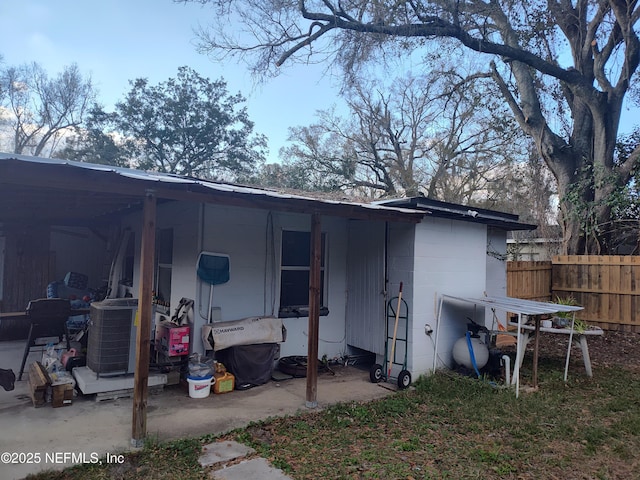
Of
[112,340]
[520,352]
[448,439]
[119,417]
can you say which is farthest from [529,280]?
[119,417]

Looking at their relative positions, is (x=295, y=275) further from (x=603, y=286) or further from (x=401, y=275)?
(x=603, y=286)

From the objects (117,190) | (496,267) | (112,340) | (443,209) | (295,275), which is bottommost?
(112,340)

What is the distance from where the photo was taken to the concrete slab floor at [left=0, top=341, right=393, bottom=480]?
11.2 feet

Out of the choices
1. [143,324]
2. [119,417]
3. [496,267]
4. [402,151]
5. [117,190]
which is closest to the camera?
[117,190]

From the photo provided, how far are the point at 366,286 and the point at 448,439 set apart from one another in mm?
2809

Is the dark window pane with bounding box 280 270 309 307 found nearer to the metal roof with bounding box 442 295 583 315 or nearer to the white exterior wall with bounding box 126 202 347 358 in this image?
the white exterior wall with bounding box 126 202 347 358

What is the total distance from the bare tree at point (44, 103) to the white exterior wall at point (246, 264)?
19594 mm

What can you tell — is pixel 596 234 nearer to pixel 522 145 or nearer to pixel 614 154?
pixel 614 154

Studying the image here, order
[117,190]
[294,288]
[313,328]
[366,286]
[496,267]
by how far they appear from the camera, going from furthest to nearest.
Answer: [496,267] < [366,286] < [294,288] < [313,328] < [117,190]

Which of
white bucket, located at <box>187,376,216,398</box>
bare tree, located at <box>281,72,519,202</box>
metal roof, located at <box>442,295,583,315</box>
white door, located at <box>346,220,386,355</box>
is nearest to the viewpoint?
white bucket, located at <box>187,376,216,398</box>

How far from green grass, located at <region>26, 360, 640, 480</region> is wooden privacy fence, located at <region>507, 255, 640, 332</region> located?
4.96 meters

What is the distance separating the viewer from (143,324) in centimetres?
360

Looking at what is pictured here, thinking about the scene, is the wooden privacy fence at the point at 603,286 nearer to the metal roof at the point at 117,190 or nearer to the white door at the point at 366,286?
the white door at the point at 366,286

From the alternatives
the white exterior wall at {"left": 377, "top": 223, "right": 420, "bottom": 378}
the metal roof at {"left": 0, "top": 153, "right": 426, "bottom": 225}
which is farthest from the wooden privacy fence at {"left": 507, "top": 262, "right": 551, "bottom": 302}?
the metal roof at {"left": 0, "top": 153, "right": 426, "bottom": 225}
